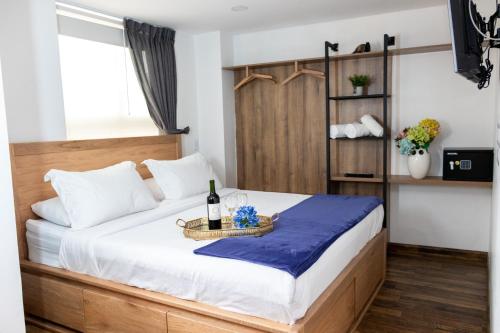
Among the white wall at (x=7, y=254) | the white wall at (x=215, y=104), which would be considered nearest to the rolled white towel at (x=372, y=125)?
the white wall at (x=215, y=104)

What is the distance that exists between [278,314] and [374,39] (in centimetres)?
315

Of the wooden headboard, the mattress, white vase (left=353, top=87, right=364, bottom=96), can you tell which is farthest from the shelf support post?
the wooden headboard

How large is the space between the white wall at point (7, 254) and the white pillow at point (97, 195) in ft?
1.72

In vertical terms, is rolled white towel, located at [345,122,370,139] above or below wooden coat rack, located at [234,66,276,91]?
below

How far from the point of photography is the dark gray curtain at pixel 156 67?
393cm

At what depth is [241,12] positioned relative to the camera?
3854 mm

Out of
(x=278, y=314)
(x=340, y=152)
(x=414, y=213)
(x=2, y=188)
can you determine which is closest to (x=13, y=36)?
(x=2, y=188)

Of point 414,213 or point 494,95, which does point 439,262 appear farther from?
point 494,95

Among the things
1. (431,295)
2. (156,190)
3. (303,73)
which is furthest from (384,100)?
(156,190)

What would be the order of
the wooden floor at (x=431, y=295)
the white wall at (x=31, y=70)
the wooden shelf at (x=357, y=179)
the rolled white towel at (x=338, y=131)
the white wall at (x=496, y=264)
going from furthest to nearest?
the rolled white towel at (x=338, y=131) < the wooden shelf at (x=357, y=179) < the white wall at (x=31, y=70) < the wooden floor at (x=431, y=295) < the white wall at (x=496, y=264)

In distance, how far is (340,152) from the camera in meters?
4.39

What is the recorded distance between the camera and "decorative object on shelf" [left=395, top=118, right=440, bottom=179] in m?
3.68

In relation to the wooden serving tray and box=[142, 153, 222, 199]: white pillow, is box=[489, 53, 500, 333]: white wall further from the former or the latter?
box=[142, 153, 222, 199]: white pillow

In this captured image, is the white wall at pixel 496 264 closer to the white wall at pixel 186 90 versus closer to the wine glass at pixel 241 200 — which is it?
the wine glass at pixel 241 200
